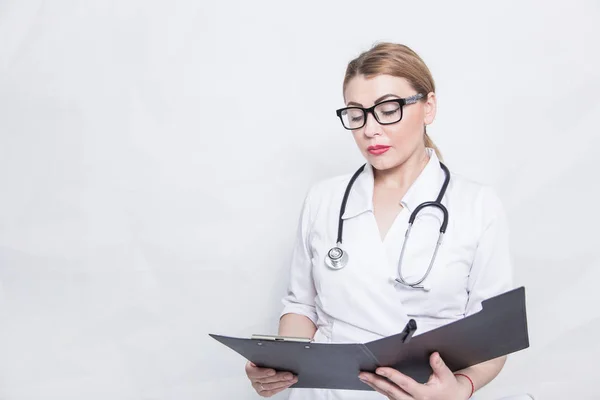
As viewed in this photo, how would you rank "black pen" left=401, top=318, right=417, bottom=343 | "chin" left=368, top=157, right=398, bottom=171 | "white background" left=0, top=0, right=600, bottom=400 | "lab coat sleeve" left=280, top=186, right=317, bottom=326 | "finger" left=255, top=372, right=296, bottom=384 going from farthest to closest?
1. "white background" left=0, top=0, right=600, bottom=400
2. "lab coat sleeve" left=280, top=186, right=317, bottom=326
3. "chin" left=368, top=157, right=398, bottom=171
4. "finger" left=255, top=372, right=296, bottom=384
5. "black pen" left=401, top=318, right=417, bottom=343

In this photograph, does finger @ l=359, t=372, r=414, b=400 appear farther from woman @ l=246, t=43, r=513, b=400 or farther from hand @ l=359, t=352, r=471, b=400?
woman @ l=246, t=43, r=513, b=400

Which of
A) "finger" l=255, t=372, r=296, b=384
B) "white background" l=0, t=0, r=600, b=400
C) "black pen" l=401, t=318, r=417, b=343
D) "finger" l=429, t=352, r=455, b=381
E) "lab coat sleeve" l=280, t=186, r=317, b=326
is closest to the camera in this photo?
"black pen" l=401, t=318, r=417, b=343

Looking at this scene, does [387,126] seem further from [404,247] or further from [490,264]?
[490,264]

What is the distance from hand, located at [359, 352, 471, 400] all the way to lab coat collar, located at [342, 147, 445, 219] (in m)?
0.56

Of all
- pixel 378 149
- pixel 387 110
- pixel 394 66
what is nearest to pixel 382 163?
pixel 378 149

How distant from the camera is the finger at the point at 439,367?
1.86m

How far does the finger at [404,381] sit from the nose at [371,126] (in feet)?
2.27

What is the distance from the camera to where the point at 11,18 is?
10.8 feet

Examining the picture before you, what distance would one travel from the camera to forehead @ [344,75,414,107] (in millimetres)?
2238

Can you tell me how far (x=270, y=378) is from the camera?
2096 mm

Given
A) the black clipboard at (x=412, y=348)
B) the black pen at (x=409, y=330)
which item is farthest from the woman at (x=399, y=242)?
the black pen at (x=409, y=330)

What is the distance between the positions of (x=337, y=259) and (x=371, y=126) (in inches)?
15.5

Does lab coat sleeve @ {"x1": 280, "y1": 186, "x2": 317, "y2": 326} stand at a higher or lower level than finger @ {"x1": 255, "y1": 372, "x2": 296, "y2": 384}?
higher

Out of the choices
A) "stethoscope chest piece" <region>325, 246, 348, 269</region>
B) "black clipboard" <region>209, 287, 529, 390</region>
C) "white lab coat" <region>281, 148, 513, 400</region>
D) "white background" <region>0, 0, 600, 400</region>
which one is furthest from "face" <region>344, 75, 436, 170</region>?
"white background" <region>0, 0, 600, 400</region>
